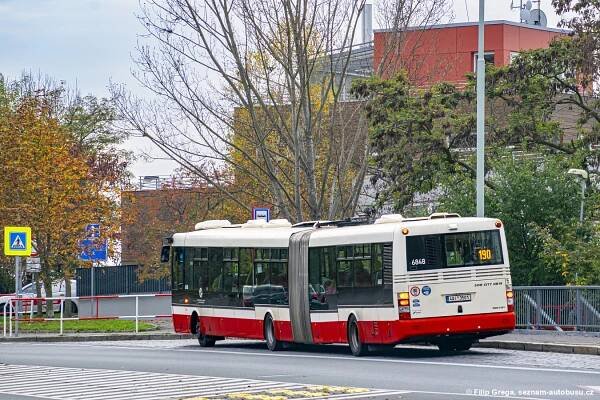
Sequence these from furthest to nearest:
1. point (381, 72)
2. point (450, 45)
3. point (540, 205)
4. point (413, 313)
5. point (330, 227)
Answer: point (450, 45) < point (381, 72) < point (540, 205) < point (330, 227) < point (413, 313)

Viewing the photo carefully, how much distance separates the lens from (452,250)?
2694 centimetres

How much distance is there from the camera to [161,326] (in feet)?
147

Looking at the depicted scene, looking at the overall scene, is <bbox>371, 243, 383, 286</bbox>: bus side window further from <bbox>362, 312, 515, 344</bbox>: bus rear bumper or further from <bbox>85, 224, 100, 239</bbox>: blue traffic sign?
<bbox>85, 224, 100, 239</bbox>: blue traffic sign

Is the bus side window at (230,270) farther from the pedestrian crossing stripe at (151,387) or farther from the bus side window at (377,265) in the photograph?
the pedestrian crossing stripe at (151,387)

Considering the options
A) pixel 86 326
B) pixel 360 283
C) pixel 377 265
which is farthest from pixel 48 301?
pixel 377 265

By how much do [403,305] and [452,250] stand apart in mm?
1385

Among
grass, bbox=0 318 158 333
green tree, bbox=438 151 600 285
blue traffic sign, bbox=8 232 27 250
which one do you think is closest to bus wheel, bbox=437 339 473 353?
green tree, bbox=438 151 600 285

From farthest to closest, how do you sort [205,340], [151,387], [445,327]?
[205,340], [445,327], [151,387]

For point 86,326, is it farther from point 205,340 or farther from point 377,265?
point 377,265

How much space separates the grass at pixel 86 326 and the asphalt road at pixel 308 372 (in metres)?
11.0

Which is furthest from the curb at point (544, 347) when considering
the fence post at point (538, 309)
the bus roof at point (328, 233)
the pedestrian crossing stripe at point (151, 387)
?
the pedestrian crossing stripe at point (151, 387)

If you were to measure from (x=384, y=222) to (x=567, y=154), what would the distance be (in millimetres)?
15173

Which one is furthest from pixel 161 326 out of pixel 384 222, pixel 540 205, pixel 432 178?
pixel 384 222

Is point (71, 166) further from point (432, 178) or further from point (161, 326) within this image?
point (432, 178)
